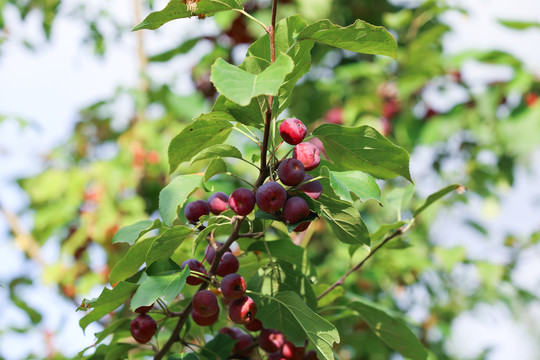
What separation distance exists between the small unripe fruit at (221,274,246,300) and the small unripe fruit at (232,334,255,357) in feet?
0.56

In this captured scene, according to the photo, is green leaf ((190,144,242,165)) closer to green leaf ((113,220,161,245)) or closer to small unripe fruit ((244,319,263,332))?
green leaf ((113,220,161,245))

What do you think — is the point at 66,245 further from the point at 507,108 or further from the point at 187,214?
the point at 507,108

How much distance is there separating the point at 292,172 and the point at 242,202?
8 centimetres

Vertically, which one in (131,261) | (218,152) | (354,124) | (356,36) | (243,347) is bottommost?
(354,124)

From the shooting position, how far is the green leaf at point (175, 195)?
72 centimetres

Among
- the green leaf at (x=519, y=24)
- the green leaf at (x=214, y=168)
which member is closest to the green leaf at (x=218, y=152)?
the green leaf at (x=214, y=168)

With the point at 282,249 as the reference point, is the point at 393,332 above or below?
below

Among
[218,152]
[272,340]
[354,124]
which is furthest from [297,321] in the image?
[354,124]

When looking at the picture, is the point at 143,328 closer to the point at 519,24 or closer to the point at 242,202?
the point at 242,202

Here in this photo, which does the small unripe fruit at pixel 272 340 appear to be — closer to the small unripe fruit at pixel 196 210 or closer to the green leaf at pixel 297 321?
the green leaf at pixel 297 321

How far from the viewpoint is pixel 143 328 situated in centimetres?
74

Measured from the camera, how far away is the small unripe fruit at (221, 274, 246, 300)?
711 mm

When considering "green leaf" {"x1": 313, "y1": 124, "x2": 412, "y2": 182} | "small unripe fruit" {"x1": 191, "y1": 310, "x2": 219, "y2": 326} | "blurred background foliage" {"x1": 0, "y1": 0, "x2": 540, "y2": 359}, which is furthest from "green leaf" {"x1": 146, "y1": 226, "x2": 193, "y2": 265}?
"blurred background foliage" {"x1": 0, "y1": 0, "x2": 540, "y2": 359}

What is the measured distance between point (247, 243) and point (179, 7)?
0.41m
